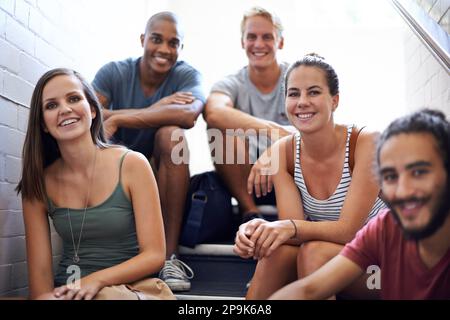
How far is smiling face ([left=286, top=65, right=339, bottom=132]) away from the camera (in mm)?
1413

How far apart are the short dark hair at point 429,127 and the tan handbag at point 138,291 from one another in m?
0.71

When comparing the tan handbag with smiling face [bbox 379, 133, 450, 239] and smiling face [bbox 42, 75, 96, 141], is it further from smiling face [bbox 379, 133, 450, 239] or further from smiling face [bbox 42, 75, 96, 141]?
smiling face [bbox 379, 133, 450, 239]

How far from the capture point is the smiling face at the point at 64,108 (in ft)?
4.85

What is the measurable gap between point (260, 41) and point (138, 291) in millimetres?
1372

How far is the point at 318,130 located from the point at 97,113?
65 centimetres

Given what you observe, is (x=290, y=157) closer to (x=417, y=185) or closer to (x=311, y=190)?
(x=311, y=190)

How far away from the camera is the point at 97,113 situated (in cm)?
159

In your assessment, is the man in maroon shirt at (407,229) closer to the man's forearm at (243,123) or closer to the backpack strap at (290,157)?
the backpack strap at (290,157)

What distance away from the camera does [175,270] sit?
5.86ft

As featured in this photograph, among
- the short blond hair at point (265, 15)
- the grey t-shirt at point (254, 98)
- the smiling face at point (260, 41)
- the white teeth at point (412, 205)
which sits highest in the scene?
the short blond hair at point (265, 15)

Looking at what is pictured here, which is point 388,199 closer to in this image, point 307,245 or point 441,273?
point 441,273

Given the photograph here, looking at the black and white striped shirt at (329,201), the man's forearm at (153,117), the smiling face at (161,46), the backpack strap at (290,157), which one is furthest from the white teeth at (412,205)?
the smiling face at (161,46)

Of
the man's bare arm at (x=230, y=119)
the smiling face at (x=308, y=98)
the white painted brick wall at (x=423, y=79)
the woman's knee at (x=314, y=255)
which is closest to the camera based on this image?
the woman's knee at (x=314, y=255)

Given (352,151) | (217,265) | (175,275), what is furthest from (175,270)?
(352,151)
